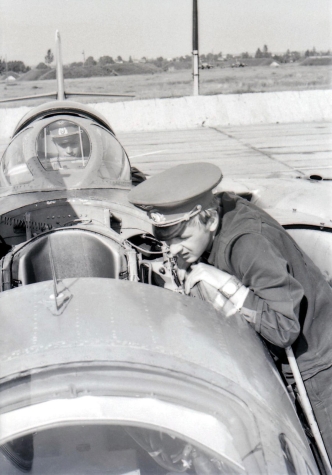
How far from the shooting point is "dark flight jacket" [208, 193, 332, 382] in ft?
7.93

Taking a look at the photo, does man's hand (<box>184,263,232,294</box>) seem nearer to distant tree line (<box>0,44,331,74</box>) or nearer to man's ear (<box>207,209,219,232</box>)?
man's ear (<box>207,209,219,232</box>)

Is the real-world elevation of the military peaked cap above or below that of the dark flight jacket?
above

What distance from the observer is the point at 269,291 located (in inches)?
95.3

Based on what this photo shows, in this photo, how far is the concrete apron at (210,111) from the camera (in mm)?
19469

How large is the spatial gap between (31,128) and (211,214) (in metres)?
3.05

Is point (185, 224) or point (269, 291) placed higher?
point (185, 224)

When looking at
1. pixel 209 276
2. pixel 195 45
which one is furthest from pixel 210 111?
pixel 209 276

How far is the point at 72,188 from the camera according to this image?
4.47 meters

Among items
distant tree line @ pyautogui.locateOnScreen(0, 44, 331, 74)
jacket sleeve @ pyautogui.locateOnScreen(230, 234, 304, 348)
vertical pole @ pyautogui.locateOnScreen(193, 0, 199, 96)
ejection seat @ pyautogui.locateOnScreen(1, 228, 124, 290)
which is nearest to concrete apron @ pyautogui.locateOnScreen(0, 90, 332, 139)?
vertical pole @ pyautogui.locateOnScreen(193, 0, 199, 96)

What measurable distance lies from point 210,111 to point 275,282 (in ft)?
61.3

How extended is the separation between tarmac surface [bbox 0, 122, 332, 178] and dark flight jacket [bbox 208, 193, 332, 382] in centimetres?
1064

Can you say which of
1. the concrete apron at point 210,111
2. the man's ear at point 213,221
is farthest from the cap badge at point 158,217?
the concrete apron at point 210,111

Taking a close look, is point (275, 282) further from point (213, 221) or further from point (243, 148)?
point (243, 148)

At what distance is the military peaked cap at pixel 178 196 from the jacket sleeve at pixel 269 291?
0.25 meters
